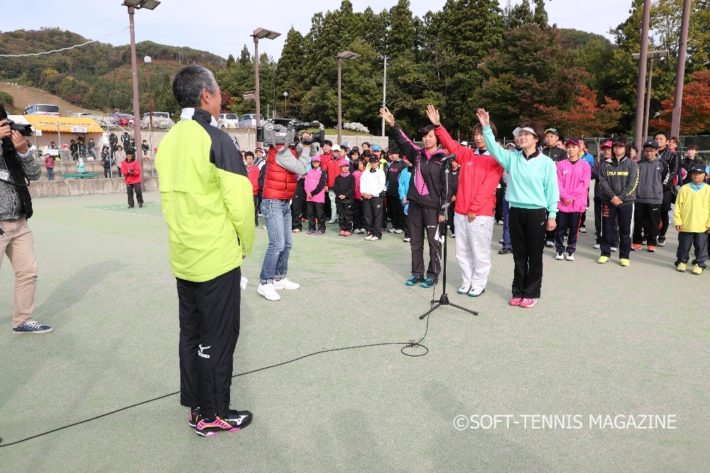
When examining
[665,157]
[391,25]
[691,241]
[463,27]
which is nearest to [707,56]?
[463,27]

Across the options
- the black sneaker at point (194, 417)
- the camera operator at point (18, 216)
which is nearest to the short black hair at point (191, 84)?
A: the black sneaker at point (194, 417)

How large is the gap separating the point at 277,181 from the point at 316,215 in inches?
222

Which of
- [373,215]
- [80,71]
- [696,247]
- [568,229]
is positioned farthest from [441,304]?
[80,71]

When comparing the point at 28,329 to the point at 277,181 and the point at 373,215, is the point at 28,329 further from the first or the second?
the point at 373,215

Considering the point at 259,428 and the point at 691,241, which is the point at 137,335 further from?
the point at 691,241

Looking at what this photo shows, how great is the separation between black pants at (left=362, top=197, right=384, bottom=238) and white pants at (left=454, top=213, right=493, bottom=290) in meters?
4.25

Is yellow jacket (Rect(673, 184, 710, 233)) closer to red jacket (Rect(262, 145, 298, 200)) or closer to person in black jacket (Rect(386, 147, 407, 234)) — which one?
person in black jacket (Rect(386, 147, 407, 234))

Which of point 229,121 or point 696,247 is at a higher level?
point 229,121

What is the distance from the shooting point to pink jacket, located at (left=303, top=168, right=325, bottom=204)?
11.1m

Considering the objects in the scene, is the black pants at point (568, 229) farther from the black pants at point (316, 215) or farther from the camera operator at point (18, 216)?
the camera operator at point (18, 216)

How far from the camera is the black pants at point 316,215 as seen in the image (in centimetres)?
1118

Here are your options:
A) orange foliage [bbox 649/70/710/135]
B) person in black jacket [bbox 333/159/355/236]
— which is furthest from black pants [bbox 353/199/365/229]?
orange foliage [bbox 649/70/710/135]

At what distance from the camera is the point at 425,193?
20.4 ft

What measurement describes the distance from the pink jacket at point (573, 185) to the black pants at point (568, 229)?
0.29ft
